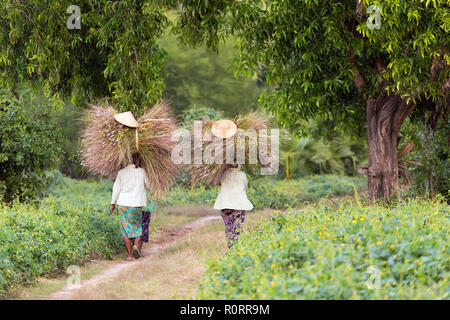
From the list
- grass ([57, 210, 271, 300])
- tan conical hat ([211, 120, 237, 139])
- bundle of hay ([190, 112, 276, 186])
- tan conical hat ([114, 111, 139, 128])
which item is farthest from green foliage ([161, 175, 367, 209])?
grass ([57, 210, 271, 300])

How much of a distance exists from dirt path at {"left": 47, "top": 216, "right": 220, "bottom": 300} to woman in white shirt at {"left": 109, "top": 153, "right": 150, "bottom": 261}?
1.64 feet

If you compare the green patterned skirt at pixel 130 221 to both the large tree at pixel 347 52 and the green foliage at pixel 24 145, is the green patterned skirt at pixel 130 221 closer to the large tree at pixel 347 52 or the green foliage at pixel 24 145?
the large tree at pixel 347 52

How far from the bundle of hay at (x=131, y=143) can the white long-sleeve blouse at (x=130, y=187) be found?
0.15 metres

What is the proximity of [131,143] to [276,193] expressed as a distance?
30.7 feet

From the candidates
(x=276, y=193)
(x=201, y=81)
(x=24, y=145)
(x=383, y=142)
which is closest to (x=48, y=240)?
(x=24, y=145)

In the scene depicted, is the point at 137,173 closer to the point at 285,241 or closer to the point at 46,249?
the point at 46,249

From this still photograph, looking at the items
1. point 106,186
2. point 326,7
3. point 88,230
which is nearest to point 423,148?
point 326,7

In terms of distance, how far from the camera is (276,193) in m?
17.5

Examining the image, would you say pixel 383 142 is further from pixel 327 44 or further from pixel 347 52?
pixel 327 44

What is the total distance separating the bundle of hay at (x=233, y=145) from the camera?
26.7 feet

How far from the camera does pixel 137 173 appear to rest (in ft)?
29.1

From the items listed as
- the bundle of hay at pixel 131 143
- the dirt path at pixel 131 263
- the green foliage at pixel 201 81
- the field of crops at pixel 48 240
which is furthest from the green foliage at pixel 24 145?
the green foliage at pixel 201 81

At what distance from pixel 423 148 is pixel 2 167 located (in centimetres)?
916

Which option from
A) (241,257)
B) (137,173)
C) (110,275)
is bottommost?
(110,275)
